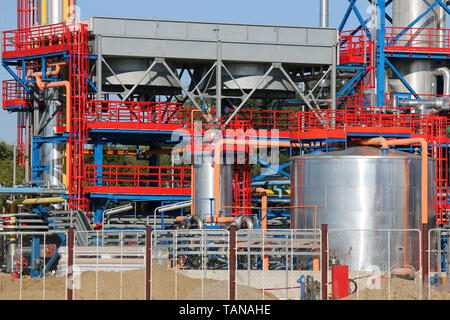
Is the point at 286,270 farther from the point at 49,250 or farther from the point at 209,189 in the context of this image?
the point at 49,250

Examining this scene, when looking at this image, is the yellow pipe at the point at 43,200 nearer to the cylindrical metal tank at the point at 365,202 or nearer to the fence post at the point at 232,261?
the cylindrical metal tank at the point at 365,202

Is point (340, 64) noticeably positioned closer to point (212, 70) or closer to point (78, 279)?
point (212, 70)

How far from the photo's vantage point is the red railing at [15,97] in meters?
49.4

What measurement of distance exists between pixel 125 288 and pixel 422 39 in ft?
98.2

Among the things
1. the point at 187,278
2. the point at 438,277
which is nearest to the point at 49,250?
the point at 187,278

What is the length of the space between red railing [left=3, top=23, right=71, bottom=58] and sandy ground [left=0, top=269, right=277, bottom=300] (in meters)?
18.8

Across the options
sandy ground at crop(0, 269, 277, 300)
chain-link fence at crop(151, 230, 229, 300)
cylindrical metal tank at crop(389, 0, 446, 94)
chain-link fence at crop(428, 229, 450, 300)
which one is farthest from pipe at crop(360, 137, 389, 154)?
cylindrical metal tank at crop(389, 0, 446, 94)

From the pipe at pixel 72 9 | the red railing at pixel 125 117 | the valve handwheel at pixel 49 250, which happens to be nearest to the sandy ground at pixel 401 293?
the red railing at pixel 125 117

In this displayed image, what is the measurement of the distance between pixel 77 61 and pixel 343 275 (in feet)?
74.1

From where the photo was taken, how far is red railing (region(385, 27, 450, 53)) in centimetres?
4994

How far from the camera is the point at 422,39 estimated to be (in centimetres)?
5069
